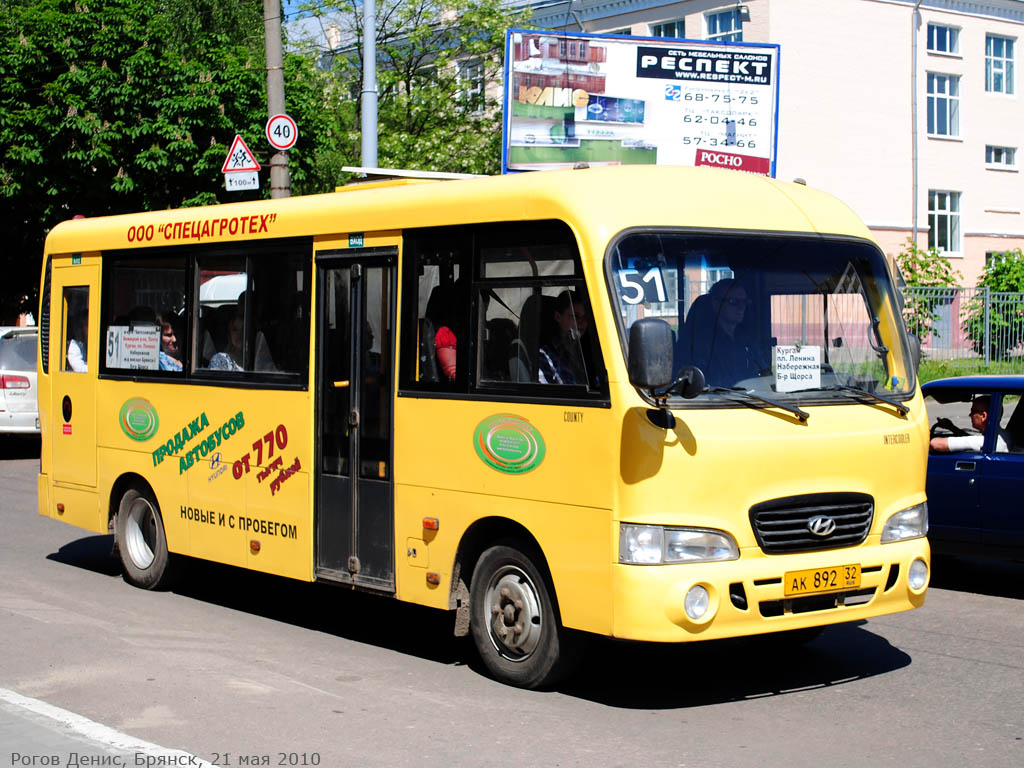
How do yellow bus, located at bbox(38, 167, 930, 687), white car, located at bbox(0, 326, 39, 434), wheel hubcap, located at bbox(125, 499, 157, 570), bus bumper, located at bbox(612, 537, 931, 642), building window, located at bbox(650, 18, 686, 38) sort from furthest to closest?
building window, located at bbox(650, 18, 686, 38)
white car, located at bbox(0, 326, 39, 434)
wheel hubcap, located at bbox(125, 499, 157, 570)
yellow bus, located at bbox(38, 167, 930, 687)
bus bumper, located at bbox(612, 537, 931, 642)

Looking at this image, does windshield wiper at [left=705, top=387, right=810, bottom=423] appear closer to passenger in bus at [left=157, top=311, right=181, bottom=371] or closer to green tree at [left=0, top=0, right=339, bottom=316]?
passenger in bus at [left=157, top=311, right=181, bottom=371]

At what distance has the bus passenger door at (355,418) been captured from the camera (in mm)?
8305

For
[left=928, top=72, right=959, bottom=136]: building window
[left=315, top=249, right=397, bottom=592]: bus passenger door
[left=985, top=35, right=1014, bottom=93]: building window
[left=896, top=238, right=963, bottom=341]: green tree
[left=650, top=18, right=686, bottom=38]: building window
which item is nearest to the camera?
[left=315, top=249, right=397, bottom=592]: bus passenger door

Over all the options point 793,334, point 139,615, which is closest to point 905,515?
point 793,334

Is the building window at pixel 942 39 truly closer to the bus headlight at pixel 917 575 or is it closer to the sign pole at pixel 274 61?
the sign pole at pixel 274 61

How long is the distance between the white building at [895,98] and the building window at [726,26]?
0.03 metres

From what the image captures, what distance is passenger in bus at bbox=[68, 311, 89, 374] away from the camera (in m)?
11.2

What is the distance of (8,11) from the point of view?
82.6ft

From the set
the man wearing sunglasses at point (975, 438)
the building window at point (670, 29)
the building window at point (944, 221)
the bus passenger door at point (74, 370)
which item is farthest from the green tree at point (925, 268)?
the bus passenger door at point (74, 370)

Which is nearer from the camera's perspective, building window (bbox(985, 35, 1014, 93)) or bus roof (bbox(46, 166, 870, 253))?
bus roof (bbox(46, 166, 870, 253))

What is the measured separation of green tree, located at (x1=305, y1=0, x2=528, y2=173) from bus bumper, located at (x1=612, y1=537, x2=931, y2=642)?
28344 mm

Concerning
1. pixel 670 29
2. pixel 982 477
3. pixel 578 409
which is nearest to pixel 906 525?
pixel 578 409

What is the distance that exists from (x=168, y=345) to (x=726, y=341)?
487 centimetres

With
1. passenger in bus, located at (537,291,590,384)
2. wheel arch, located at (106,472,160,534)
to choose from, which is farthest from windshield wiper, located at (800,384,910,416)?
wheel arch, located at (106,472,160,534)
